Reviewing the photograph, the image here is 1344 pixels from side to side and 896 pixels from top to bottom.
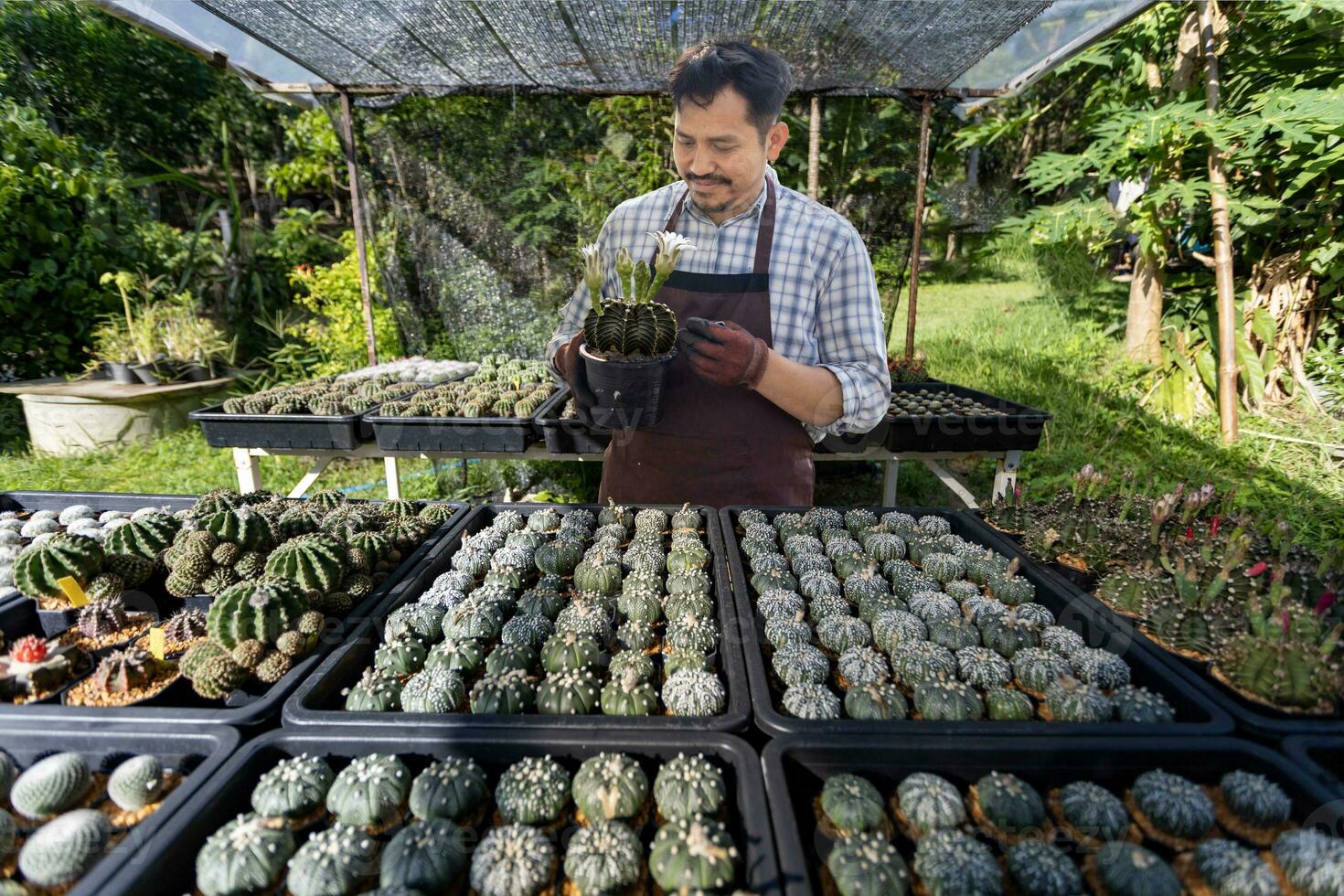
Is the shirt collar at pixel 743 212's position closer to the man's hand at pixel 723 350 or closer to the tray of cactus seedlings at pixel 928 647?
the man's hand at pixel 723 350

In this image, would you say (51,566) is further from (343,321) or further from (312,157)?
(312,157)

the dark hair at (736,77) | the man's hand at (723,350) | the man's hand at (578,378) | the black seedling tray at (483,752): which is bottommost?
the black seedling tray at (483,752)

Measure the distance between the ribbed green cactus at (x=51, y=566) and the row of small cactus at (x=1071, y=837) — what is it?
1900mm

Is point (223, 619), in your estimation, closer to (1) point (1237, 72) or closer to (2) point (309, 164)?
(1) point (1237, 72)

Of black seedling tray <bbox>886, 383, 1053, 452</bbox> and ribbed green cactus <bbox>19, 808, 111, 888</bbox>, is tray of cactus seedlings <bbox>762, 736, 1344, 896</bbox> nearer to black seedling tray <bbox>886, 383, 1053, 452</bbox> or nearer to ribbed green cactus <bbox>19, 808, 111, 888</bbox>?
ribbed green cactus <bbox>19, 808, 111, 888</bbox>

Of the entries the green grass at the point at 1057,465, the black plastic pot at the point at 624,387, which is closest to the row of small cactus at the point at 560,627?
the black plastic pot at the point at 624,387

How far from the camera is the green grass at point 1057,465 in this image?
494 cm

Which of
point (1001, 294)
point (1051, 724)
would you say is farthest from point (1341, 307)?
point (1051, 724)

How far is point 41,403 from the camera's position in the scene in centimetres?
584

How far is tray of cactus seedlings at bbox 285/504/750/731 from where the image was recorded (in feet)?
4.44

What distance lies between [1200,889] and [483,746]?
1230mm

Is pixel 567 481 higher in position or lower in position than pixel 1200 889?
lower

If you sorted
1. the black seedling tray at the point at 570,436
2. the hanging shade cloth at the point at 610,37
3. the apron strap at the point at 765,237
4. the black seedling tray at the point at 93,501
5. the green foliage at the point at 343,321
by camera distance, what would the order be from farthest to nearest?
the green foliage at the point at 343,321 → the black seedling tray at the point at 570,436 → the hanging shade cloth at the point at 610,37 → the apron strap at the point at 765,237 → the black seedling tray at the point at 93,501

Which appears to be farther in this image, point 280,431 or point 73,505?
point 280,431
